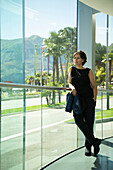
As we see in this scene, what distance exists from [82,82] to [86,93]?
0.55 ft

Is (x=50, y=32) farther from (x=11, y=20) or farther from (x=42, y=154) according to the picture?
(x=42, y=154)

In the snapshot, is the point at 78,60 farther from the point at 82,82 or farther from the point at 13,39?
the point at 13,39

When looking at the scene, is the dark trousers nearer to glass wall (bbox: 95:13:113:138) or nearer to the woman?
the woman

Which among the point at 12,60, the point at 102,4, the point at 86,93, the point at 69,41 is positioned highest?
the point at 69,41

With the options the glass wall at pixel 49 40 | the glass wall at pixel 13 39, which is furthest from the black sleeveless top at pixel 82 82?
the glass wall at pixel 49 40

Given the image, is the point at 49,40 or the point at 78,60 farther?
the point at 49,40

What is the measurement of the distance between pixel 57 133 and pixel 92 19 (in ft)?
9.85

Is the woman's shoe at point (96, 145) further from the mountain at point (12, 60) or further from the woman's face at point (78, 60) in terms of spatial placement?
the mountain at point (12, 60)

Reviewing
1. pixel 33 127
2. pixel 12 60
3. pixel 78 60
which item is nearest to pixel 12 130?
pixel 33 127

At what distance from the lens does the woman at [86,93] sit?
12.2 feet

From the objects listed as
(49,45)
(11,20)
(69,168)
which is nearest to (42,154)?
(69,168)

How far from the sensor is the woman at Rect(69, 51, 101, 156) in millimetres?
3729

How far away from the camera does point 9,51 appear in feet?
28.0

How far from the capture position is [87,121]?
384cm
